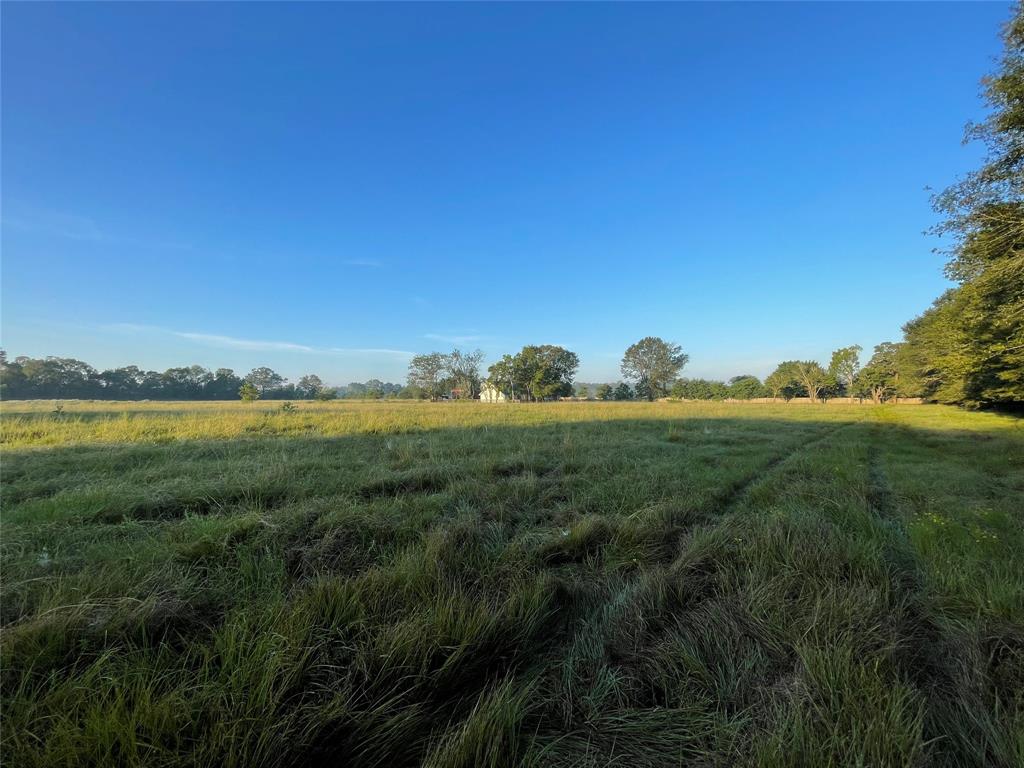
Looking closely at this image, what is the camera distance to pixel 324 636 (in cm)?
201

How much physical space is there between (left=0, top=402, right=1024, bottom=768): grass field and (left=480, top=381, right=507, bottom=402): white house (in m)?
70.1

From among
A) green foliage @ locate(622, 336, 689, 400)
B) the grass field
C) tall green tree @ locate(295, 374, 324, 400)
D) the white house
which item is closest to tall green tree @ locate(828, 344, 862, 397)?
green foliage @ locate(622, 336, 689, 400)

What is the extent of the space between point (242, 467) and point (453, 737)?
20.7 ft

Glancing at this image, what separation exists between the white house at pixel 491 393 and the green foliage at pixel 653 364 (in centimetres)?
2964

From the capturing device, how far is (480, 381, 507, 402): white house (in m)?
76.1

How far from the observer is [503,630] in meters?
2.20

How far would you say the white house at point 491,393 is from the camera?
76.1m

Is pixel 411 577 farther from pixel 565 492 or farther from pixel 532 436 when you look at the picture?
pixel 532 436

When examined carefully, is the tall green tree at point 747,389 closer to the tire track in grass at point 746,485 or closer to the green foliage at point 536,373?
the green foliage at point 536,373

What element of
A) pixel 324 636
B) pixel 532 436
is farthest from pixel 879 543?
pixel 532 436

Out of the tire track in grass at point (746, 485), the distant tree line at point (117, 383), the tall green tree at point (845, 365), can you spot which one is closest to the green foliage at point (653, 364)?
the tall green tree at point (845, 365)

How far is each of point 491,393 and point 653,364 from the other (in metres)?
35.6

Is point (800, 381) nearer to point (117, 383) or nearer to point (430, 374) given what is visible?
point (430, 374)

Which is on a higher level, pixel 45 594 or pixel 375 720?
pixel 45 594
